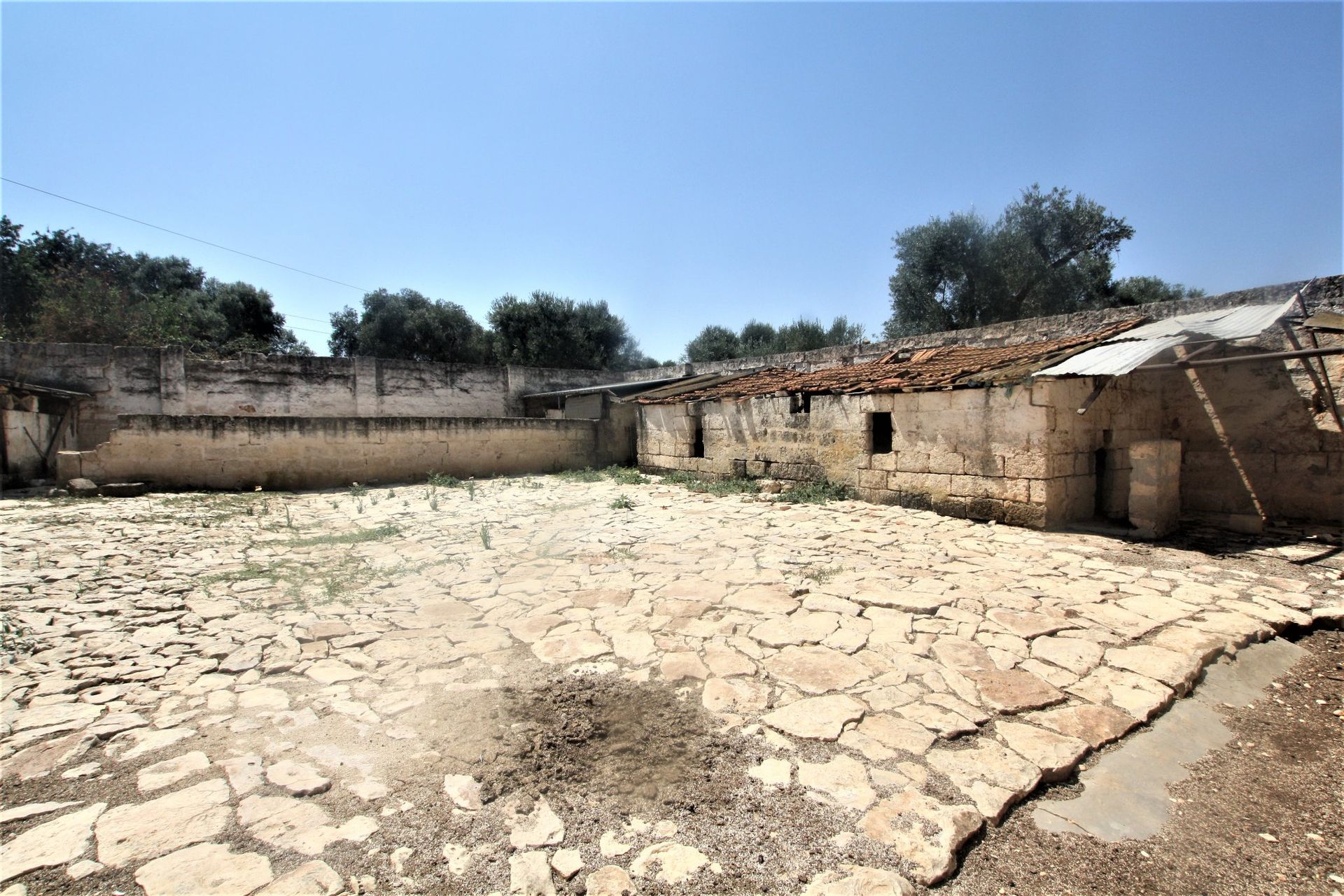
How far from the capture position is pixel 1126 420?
7781 millimetres

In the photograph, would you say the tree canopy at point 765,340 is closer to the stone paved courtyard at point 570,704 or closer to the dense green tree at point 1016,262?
the dense green tree at point 1016,262

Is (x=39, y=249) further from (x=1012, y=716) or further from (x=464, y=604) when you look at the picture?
(x=1012, y=716)

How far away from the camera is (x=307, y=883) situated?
1.79 metres

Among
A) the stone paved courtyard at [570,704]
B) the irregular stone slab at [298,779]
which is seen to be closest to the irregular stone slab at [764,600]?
the stone paved courtyard at [570,704]

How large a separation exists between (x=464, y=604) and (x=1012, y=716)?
12.4ft

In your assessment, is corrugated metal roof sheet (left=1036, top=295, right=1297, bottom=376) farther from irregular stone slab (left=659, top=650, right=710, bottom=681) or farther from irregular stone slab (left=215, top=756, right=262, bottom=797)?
irregular stone slab (left=215, top=756, right=262, bottom=797)

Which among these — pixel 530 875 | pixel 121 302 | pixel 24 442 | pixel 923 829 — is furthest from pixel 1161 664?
pixel 121 302

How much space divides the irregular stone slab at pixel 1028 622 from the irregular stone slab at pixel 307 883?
386 cm

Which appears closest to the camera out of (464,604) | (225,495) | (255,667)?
(255,667)

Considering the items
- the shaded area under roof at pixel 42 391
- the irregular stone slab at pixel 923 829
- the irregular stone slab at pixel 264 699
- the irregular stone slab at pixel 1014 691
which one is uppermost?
the shaded area under roof at pixel 42 391

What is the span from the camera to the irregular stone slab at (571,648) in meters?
3.47

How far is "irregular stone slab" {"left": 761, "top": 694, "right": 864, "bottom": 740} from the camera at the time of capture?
265cm

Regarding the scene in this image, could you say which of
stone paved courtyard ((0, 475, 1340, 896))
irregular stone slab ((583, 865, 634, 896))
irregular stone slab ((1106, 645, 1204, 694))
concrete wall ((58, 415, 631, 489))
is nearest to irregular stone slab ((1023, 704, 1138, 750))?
stone paved courtyard ((0, 475, 1340, 896))

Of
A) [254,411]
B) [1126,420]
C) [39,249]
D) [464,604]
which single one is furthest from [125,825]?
[39,249]
